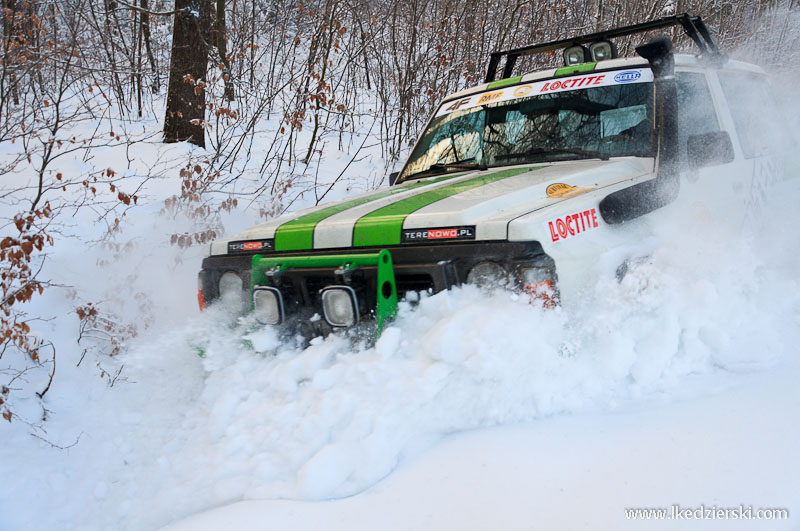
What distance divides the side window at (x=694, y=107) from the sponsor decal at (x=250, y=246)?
2.42m

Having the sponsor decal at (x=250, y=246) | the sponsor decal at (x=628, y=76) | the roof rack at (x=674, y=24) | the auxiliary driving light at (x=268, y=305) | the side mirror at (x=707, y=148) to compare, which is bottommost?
the auxiliary driving light at (x=268, y=305)

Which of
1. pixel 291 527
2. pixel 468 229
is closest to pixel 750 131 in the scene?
pixel 468 229

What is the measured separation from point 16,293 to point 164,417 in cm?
126

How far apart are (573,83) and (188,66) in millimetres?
5448

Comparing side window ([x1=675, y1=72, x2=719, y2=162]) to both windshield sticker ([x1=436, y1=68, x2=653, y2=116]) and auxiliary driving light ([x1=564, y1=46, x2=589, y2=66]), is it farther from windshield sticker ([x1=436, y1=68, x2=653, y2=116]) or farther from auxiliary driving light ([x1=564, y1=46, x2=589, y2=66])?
auxiliary driving light ([x1=564, y1=46, x2=589, y2=66])

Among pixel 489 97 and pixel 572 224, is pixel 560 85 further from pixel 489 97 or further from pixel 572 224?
pixel 572 224

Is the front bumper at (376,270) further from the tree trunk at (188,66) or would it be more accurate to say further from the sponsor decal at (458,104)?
the tree trunk at (188,66)

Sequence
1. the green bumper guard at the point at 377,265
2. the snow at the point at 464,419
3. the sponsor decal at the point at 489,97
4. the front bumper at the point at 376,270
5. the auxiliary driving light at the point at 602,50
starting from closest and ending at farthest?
the snow at the point at 464,419, the front bumper at the point at 376,270, the green bumper guard at the point at 377,265, the sponsor decal at the point at 489,97, the auxiliary driving light at the point at 602,50

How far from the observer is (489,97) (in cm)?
421

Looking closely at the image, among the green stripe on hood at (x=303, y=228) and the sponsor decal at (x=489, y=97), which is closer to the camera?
the green stripe on hood at (x=303, y=228)

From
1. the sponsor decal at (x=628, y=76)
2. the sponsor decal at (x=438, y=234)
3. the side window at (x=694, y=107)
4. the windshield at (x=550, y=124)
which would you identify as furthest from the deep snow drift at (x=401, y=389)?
the sponsor decal at (x=628, y=76)

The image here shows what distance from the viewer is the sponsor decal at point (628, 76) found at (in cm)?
369

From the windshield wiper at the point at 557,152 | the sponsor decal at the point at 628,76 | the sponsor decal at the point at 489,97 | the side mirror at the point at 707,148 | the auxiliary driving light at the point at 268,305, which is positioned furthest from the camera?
the sponsor decal at the point at 489,97

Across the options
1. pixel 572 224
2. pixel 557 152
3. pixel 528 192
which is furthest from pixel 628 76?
pixel 572 224
